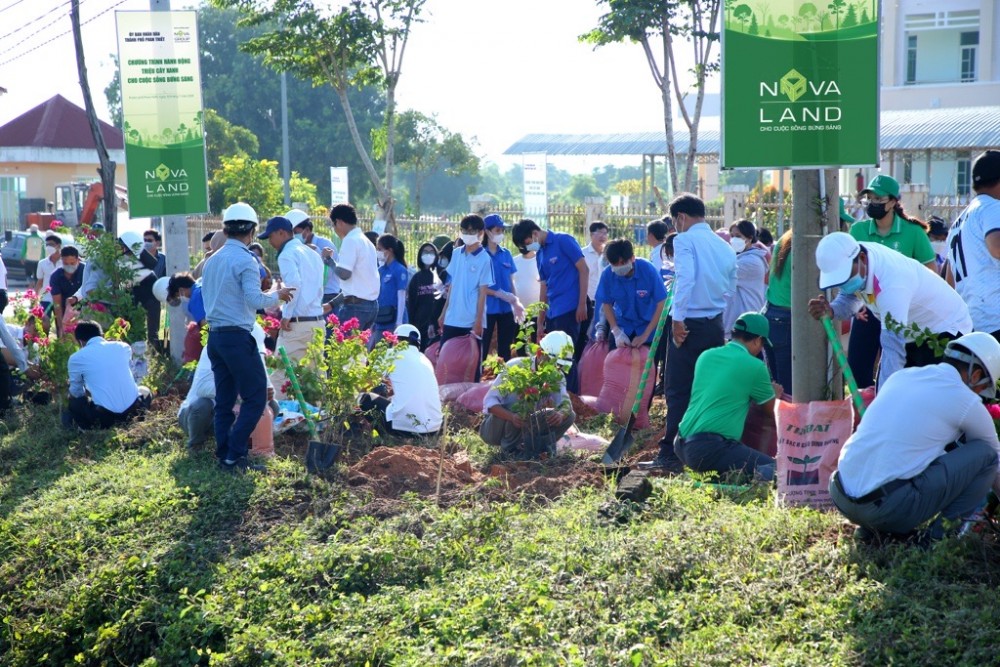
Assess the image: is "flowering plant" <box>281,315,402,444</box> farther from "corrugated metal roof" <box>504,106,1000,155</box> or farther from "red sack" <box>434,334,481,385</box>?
"corrugated metal roof" <box>504,106,1000,155</box>

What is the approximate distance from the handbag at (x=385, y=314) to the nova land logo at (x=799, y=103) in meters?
6.55

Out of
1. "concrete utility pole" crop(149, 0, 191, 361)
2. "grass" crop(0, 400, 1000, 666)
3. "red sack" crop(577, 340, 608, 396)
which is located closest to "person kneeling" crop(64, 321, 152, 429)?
"grass" crop(0, 400, 1000, 666)

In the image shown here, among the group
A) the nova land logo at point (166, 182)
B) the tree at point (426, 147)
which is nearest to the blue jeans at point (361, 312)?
the nova land logo at point (166, 182)

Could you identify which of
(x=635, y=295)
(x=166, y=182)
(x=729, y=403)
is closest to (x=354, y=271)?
(x=635, y=295)

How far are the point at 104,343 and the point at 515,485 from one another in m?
4.36

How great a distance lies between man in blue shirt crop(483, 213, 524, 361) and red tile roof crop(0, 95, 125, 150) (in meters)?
38.9

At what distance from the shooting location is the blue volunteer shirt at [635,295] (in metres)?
9.77

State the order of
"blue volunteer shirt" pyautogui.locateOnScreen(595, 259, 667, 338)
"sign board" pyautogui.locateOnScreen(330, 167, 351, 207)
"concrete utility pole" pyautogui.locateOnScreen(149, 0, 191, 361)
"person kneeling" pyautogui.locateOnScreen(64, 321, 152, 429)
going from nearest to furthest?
1. "blue volunteer shirt" pyautogui.locateOnScreen(595, 259, 667, 338)
2. "person kneeling" pyautogui.locateOnScreen(64, 321, 152, 429)
3. "concrete utility pole" pyautogui.locateOnScreen(149, 0, 191, 361)
4. "sign board" pyautogui.locateOnScreen(330, 167, 351, 207)

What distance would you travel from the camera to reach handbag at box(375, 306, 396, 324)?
40.9 ft

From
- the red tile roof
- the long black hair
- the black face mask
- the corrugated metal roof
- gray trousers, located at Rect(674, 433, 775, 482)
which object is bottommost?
gray trousers, located at Rect(674, 433, 775, 482)

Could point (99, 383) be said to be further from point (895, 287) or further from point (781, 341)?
point (895, 287)

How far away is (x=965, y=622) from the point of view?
462cm

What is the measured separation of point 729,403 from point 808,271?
968mm

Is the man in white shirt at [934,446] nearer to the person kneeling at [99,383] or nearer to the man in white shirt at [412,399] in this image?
the man in white shirt at [412,399]
